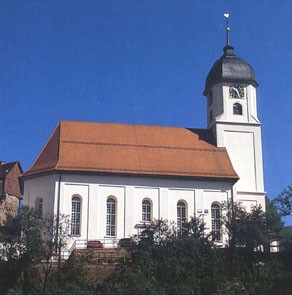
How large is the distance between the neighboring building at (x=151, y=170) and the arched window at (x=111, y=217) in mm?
74

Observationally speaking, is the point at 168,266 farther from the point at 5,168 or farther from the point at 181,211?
the point at 5,168

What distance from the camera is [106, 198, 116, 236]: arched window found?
46094 millimetres

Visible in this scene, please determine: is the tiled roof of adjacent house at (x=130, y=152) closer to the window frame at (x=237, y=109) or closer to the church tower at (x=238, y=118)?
the church tower at (x=238, y=118)

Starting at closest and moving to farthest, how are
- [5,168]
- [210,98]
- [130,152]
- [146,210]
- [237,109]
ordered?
[146,210], [130,152], [237,109], [210,98], [5,168]

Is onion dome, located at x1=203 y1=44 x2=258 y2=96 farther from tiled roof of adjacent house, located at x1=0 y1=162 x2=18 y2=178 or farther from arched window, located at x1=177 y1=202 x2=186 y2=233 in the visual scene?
tiled roof of adjacent house, located at x1=0 y1=162 x2=18 y2=178

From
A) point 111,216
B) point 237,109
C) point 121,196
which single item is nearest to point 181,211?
point 121,196

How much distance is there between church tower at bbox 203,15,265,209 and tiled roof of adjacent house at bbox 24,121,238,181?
1.56m

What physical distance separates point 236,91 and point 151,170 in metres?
11.1

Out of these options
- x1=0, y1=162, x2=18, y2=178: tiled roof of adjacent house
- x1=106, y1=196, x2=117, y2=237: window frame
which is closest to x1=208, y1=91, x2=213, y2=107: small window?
x1=106, y1=196, x2=117, y2=237: window frame

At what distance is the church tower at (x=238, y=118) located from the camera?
1991 inches

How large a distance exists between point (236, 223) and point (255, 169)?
11.4 metres

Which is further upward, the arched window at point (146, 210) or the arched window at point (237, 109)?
the arched window at point (237, 109)

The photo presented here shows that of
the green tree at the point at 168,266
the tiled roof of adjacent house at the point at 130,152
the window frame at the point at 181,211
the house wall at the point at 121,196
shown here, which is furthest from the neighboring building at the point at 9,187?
the green tree at the point at 168,266

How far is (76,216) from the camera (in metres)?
45.9
